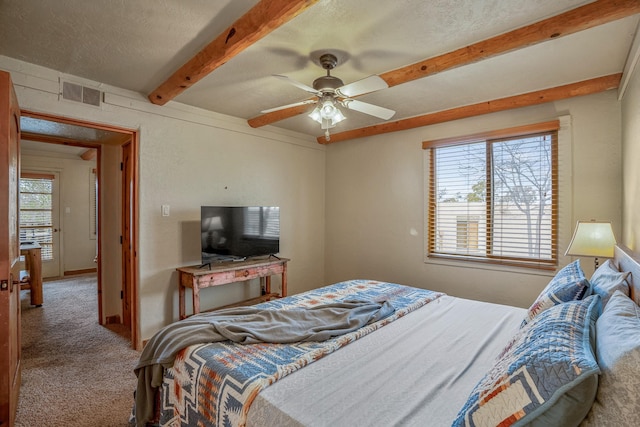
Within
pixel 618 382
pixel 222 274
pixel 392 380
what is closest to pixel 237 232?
pixel 222 274

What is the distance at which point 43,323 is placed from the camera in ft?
12.3

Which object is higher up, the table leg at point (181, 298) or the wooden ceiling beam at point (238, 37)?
the wooden ceiling beam at point (238, 37)

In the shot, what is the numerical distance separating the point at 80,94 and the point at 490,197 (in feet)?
13.5

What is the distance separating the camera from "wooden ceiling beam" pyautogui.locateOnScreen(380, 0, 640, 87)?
172 cm

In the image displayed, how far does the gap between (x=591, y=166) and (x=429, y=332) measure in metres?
2.45

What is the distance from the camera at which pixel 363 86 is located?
2.19 m

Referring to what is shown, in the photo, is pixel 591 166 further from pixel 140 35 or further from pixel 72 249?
pixel 72 249

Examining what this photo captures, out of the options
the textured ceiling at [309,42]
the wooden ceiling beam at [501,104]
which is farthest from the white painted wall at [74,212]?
the wooden ceiling beam at [501,104]

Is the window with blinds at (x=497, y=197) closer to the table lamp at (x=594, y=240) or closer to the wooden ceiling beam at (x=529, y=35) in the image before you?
the table lamp at (x=594, y=240)

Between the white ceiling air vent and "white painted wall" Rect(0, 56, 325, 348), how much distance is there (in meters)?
0.05

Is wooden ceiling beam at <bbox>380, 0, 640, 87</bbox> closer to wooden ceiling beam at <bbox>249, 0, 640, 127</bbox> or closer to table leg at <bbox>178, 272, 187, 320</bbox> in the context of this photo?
wooden ceiling beam at <bbox>249, 0, 640, 127</bbox>

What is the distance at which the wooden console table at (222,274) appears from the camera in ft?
10.2

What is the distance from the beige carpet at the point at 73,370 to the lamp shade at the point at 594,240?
3.38 meters

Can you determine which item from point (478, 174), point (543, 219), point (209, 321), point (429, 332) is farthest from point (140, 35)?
point (543, 219)
